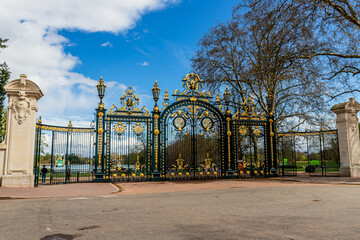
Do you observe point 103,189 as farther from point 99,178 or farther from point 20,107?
point 20,107

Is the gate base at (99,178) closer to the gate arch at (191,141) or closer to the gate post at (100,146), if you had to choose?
the gate post at (100,146)

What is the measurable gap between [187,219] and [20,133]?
9587 millimetres

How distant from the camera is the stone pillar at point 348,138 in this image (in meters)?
17.5

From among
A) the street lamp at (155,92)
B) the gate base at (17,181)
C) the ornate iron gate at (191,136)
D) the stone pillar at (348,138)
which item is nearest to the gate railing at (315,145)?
the stone pillar at (348,138)

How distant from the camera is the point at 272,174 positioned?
18.4 meters

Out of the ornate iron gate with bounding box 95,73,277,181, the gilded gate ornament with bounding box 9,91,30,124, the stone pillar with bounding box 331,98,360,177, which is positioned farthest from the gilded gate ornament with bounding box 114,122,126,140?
the stone pillar with bounding box 331,98,360,177

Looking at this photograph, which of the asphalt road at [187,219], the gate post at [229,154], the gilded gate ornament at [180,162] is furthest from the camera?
the gate post at [229,154]

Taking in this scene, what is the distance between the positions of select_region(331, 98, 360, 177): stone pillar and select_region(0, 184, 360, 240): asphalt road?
404 inches

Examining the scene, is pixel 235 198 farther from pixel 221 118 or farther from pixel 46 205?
pixel 221 118

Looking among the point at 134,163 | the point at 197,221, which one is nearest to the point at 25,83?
the point at 134,163

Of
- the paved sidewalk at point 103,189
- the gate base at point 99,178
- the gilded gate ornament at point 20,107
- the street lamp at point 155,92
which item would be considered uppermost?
the street lamp at point 155,92

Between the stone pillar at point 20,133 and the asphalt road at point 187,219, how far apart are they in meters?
4.85

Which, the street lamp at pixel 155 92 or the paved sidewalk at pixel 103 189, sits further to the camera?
the street lamp at pixel 155 92

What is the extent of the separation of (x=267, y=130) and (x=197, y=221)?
45.4 ft
